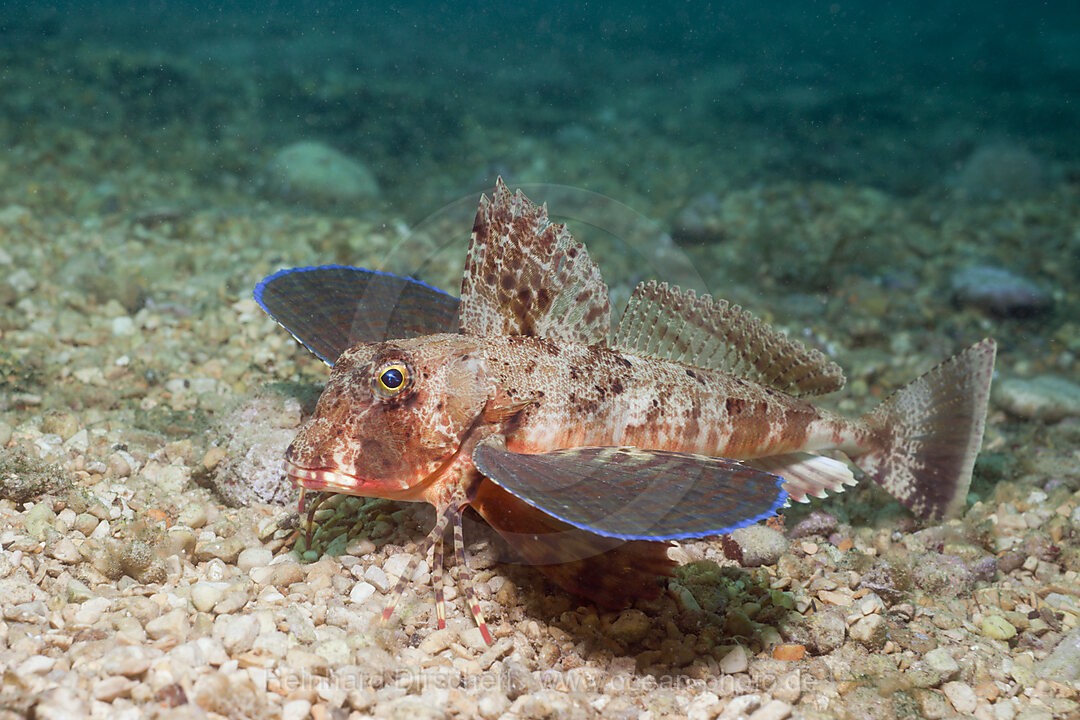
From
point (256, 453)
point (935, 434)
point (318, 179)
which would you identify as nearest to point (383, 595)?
point (256, 453)

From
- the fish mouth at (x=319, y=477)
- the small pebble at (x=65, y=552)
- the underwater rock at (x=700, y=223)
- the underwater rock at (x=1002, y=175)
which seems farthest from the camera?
the underwater rock at (x=1002, y=175)

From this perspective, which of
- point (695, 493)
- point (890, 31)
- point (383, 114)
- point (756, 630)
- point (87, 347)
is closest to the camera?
point (695, 493)

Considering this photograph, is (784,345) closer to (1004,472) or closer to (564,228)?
(564,228)

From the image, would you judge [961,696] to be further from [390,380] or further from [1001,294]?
[1001,294]

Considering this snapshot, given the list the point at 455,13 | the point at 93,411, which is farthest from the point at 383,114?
the point at 455,13

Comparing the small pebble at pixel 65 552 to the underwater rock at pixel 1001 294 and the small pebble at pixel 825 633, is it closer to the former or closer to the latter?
the small pebble at pixel 825 633

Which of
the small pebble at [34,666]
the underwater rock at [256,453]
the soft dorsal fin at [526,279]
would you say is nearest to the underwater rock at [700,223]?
the soft dorsal fin at [526,279]
